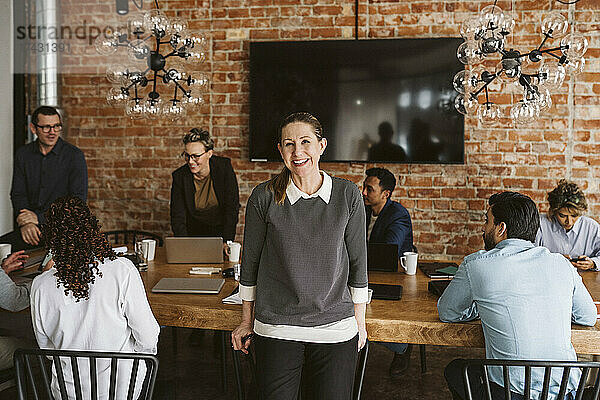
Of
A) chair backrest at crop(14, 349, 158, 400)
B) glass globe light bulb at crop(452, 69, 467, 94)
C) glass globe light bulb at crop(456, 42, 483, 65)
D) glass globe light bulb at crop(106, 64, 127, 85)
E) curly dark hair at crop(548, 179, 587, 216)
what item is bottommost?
chair backrest at crop(14, 349, 158, 400)

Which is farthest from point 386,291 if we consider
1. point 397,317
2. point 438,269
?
point 438,269

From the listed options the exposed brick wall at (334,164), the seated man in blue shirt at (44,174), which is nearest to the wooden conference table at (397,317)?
the seated man in blue shirt at (44,174)

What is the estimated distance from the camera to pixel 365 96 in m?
4.49

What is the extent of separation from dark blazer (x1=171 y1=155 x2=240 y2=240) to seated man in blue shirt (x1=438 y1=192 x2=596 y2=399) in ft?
6.32

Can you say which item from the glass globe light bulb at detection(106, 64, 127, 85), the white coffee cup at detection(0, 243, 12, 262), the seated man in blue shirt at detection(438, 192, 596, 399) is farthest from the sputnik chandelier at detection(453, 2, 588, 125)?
the white coffee cup at detection(0, 243, 12, 262)

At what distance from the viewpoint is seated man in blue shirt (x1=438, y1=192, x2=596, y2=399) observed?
78.6 inches

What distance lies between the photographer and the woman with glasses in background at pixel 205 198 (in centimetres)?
372

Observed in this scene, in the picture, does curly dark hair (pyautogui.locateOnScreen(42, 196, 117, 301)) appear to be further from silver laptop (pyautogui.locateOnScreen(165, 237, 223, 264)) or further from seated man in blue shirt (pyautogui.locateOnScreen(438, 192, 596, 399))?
seated man in blue shirt (pyautogui.locateOnScreen(438, 192, 596, 399))

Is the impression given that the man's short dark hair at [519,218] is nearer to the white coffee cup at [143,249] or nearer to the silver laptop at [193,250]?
the silver laptop at [193,250]

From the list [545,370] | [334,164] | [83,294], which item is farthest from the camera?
[334,164]

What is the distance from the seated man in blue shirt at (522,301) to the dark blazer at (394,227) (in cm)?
126

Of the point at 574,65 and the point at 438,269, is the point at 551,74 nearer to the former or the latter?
the point at 574,65

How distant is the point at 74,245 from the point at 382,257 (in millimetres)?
1550

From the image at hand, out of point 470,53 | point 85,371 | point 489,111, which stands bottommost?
point 85,371
